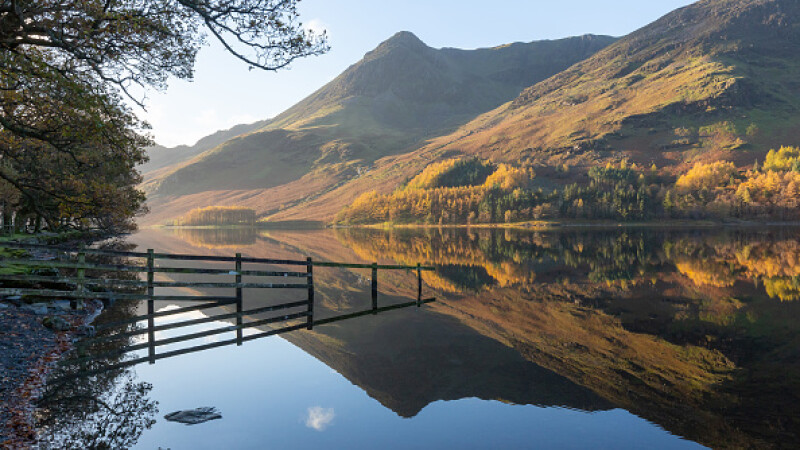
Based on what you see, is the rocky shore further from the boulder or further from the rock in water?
the rock in water

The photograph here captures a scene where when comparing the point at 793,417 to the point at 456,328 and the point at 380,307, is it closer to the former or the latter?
the point at 456,328

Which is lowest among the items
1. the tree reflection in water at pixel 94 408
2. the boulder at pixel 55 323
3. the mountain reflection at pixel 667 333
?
the mountain reflection at pixel 667 333

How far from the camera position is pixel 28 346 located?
16.7 metres

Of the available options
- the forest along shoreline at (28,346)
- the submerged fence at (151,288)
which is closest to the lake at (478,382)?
the forest along shoreline at (28,346)

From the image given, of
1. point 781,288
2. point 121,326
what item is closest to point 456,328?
point 121,326

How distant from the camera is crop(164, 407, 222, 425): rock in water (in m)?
12.7

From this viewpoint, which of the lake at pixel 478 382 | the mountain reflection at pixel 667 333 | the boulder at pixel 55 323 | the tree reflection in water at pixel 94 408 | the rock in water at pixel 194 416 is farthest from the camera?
the boulder at pixel 55 323

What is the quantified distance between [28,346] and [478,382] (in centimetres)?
1460

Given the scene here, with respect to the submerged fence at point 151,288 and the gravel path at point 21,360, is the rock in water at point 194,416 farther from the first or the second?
the submerged fence at point 151,288

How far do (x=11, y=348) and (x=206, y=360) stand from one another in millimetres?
5801

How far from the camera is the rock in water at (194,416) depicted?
12711 mm

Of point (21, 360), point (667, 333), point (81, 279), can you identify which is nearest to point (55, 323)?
point (81, 279)

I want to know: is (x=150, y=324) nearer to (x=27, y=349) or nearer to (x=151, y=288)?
(x=151, y=288)

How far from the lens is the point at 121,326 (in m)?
21.8
